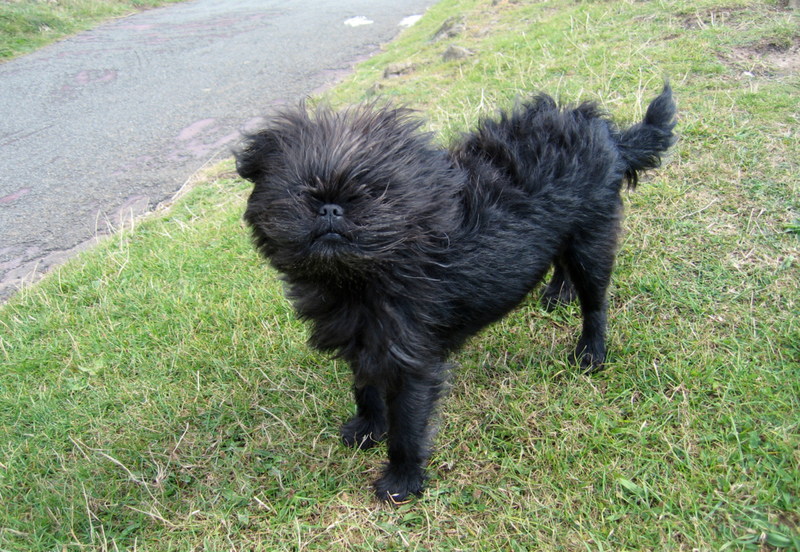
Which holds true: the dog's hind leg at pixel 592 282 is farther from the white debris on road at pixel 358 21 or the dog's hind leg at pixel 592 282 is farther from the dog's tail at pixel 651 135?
the white debris on road at pixel 358 21

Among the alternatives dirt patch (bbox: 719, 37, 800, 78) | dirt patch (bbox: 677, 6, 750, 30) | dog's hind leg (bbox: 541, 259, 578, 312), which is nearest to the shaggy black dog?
dog's hind leg (bbox: 541, 259, 578, 312)

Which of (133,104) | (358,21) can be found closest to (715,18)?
(133,104)

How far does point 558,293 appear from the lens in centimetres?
359

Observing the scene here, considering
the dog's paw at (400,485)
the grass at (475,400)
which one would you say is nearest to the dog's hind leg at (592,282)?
the grass at (475,400)

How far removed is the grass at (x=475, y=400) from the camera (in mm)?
2344

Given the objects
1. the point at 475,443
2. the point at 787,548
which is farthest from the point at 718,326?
the point at 475,443

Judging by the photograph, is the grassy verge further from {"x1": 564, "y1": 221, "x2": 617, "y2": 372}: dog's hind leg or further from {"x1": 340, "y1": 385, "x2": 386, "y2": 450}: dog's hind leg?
{"x1": 564, "y1": 221, "x2": 617, "y2": 372}: dog's hind leg

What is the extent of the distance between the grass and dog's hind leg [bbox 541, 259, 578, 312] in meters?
0.09

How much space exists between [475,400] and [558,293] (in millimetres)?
1077

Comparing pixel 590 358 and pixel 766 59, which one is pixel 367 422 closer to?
pixel 590 358

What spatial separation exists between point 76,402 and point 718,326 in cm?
380

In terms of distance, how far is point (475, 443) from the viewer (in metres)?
2.75

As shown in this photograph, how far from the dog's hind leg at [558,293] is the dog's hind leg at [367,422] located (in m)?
1.41

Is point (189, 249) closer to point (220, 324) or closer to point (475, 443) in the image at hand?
point (220, 324)
